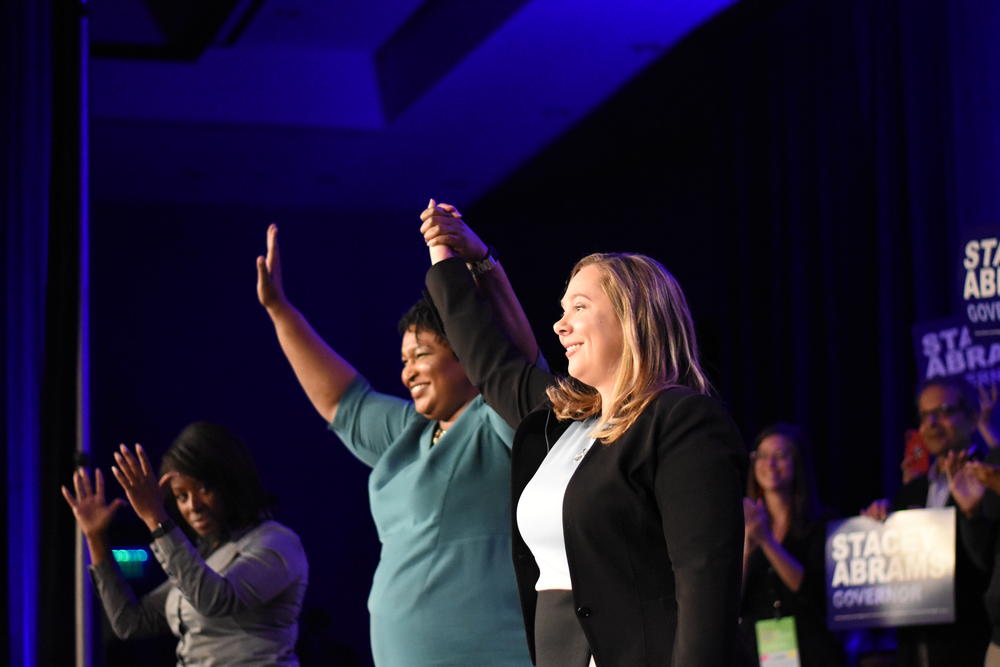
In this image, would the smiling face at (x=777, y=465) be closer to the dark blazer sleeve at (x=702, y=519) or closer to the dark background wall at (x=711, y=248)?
the dark background wall at (x=711, y=248)

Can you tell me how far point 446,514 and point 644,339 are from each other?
2.46 ft

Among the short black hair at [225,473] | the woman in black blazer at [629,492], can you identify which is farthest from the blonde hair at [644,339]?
the short black hair at [225,473]

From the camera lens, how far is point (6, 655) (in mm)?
4328

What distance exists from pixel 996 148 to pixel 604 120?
296 cm

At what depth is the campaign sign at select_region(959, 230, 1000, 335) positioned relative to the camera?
3.89 metres

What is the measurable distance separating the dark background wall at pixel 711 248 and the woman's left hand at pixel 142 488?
3300 mm

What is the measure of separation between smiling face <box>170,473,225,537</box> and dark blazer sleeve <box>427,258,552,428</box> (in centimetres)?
129

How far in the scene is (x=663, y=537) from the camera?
5.90 ft

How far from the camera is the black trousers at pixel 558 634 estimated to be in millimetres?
1801

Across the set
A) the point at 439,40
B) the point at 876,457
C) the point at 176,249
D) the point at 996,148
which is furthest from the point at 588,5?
the point at 176,249

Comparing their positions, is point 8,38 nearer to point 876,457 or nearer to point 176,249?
point 876,457

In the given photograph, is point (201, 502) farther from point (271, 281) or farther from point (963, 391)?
point (963, 391)

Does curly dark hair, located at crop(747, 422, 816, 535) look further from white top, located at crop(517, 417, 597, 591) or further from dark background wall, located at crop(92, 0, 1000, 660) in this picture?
white top, located at crop(517, 417, 597, 591)

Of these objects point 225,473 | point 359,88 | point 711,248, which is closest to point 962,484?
point 225,473
